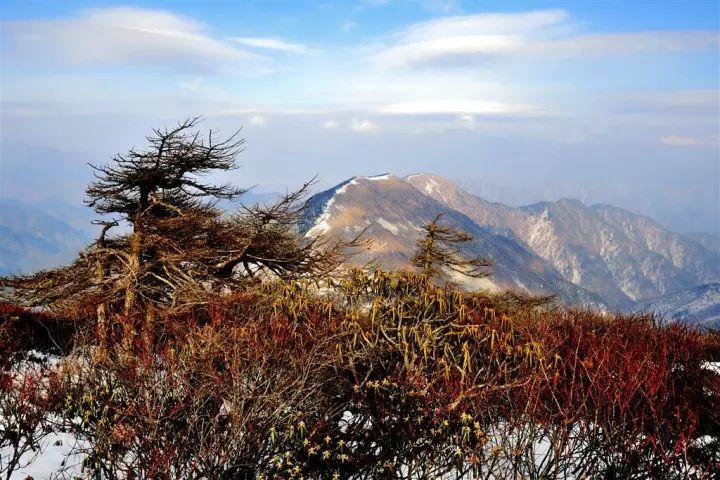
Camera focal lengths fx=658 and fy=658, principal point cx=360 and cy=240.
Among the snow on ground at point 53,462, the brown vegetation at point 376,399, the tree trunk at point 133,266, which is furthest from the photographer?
the tree trunk at point 133,266

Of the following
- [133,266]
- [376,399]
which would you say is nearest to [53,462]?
[376,399]

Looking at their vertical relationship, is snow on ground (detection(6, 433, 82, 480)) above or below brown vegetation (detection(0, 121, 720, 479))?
below

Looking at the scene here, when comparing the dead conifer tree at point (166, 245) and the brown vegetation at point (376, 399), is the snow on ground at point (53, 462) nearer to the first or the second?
the brown vegetation at point (376, 399)

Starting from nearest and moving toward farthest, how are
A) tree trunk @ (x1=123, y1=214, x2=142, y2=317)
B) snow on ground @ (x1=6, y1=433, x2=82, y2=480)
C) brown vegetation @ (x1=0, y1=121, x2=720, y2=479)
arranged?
brown vegetation @ (x1=0, y1=121, x2=720, y2=479) → snow on ground @ (x1=6, y1=433, x2=82, y2=480) → tree trunk @ (x1=123, y1=214, x2=142, y2=317)

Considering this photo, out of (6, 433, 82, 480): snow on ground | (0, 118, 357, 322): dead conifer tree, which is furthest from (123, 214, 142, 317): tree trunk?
(6, 433, 82, 480): snow on ground

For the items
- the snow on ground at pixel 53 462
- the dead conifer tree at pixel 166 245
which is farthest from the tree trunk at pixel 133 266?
the snow on ground at pixel 53 462

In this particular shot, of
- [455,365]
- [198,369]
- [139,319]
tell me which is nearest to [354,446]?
[455,365]

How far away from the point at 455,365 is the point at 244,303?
809 centimetres

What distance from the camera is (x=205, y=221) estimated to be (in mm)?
25938

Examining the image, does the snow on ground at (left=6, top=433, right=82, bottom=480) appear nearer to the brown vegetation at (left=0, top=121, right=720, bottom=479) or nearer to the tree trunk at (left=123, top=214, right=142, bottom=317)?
the brown vegetation at (left=0, top=121, right=720, bottom=479)

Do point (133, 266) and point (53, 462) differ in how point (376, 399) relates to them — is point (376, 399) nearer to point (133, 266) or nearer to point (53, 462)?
point (53, 462)

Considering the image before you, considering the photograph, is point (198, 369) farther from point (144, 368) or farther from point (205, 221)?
point (205, 221)

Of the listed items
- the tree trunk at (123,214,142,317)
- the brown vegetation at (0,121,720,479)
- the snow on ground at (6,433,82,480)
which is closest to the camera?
the brown vegetation at (0,121,720,479)

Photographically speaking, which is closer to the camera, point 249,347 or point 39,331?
point 249,347
